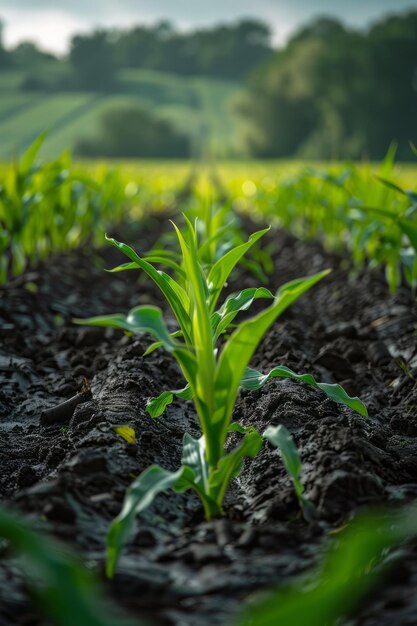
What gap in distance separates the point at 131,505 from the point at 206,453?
35 cm

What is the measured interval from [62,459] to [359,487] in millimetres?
833

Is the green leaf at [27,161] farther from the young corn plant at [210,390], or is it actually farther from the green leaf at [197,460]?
the green leaf at [197,460]

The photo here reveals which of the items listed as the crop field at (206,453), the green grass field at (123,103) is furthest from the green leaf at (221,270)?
the green grass field at (123,103)

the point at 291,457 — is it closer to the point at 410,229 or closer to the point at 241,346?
the point at 241,346

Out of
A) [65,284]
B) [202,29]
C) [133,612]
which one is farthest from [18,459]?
[202,29]

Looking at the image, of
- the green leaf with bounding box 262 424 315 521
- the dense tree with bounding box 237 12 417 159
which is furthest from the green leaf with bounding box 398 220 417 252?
the dense tree with bounding box 237 12 417 159

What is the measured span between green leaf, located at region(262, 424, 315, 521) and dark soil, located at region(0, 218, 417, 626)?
0.04 metres

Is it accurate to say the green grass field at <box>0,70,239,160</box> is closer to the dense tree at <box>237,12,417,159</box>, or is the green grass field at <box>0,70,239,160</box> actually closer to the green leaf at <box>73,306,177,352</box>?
the dense tree at <box>237,12,417,159</box>

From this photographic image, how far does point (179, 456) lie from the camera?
6.36 feet

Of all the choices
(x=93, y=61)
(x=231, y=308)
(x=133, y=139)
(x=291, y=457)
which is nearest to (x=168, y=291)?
(x=231, y=308)

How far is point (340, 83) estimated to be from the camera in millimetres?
38219

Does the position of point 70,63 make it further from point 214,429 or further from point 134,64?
point 214,429

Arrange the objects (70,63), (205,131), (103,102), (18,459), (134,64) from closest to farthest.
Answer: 1. (18,459)
2. (205,131)
3. (103,102)
4. (70,63)
5. (134,64)

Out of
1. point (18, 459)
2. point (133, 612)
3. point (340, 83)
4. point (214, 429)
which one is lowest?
point (18, 459)
